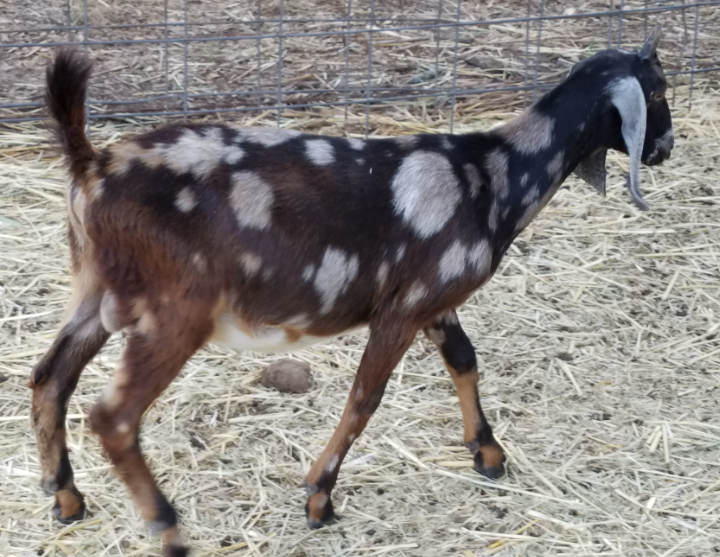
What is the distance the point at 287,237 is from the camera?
3344mm

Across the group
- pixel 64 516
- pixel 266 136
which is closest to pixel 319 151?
pixel 266 136

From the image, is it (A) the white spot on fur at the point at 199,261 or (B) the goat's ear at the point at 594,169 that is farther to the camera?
(B) the goat's ear at the point at 594,169

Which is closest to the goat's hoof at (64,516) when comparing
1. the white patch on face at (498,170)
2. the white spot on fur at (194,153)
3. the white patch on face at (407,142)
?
the white spot on fur at (194,153)

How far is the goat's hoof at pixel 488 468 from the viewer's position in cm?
405

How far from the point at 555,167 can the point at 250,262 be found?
3.88ft

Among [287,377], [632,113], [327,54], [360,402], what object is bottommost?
[287,377]

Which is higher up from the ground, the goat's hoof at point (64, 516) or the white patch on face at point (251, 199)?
the white patch on face at point (251, 199)

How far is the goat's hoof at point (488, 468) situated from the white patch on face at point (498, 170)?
3.13 feet

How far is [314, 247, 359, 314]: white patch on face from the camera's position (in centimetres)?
342

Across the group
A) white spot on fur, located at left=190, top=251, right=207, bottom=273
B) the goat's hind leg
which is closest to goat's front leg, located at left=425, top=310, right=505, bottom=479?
white spot on fur, located at left=190, top=251, right=207, bottom=273

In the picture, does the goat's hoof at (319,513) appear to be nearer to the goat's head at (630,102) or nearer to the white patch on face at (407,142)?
the white patch on face at (407,142)

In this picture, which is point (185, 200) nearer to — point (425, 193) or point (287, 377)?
point (425, 193)

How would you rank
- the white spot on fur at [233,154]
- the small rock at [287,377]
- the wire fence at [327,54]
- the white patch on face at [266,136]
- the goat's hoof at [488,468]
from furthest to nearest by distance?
the wire fence at [327,54], the small rock at [287,377], the goat's hoof at [488,468], the white patch on face at [266,136], the white spot on fur at [233,154]

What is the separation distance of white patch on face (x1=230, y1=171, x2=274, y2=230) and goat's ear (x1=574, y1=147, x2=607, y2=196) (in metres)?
1.31
